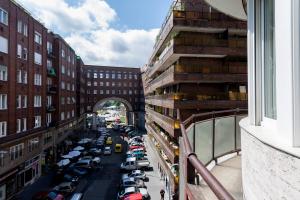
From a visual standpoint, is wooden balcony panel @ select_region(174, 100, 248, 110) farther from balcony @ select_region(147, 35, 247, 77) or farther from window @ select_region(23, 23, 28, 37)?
window @ select_region(23, 23, 28, 37)

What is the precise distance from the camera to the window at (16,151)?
2517 cm

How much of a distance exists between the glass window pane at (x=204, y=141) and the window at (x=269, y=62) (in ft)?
7.03

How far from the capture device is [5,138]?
950 inches

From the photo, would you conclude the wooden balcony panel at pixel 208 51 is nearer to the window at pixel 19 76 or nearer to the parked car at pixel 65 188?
the window at pixel 19 76

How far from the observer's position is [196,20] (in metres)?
22.5

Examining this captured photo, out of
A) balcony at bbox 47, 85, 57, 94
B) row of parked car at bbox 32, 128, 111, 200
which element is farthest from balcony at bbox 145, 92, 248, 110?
balcony at bbox 47, 85, 57, 94

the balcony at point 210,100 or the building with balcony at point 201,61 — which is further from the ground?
the building with balcony at point 201,61

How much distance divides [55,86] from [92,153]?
40.5 feet

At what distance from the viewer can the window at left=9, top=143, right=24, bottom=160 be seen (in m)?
Result: 25.2

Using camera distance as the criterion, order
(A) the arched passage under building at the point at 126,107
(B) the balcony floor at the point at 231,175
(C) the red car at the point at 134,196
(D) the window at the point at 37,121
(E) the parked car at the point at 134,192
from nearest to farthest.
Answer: (B) the balcony floor at the point at 231,175 → (C) the red car at the point at 134,196 → (E) the parked car at the point at 134,192 → (D) the window at the point at 37,121 → (A) the arched passage under building at the point at 126,107

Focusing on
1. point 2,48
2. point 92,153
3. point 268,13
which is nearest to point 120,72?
point 92,153

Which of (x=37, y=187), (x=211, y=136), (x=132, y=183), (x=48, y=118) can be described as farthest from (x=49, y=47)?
(x=211, y=136)

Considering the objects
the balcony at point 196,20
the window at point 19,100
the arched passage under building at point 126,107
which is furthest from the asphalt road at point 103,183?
the arched passage under building at point 126,107

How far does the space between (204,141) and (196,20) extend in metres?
18.4
